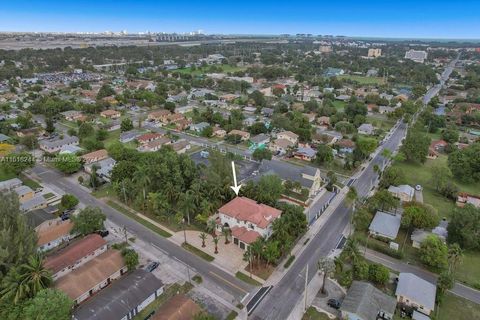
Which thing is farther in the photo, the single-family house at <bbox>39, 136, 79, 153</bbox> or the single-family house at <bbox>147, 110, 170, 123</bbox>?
the single-family house at <bbox>147, 110, 170, 123</bbox>

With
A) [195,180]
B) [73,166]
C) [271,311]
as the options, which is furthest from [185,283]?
[73,166]

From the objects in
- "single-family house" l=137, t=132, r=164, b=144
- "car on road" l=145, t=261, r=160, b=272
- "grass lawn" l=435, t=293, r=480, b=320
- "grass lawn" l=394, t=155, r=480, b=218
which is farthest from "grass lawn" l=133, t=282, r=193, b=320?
"single-family house" l=137, t=132, r=164, b=144

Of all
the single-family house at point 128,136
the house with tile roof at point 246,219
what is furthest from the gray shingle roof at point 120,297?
the single-family house at point 128,136

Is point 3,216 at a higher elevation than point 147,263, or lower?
higher

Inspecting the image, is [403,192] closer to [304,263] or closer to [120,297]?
[304,263]

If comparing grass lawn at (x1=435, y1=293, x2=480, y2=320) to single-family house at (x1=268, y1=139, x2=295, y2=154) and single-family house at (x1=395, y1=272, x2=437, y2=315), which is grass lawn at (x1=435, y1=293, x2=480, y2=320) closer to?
single-family house at (x1=395, y1=272, x2=437, y2=315)

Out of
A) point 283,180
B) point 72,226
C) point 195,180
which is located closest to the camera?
point 72,226

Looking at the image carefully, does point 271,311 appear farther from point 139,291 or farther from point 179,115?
point 179,115
